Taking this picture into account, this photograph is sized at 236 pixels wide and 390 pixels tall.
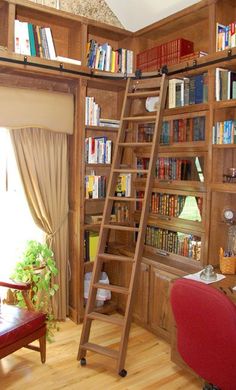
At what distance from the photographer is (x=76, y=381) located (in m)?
2.65

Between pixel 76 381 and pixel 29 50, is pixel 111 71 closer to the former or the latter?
pixel 29 50

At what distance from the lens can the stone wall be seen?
3.46m

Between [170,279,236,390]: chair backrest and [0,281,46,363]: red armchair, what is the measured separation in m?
1.18

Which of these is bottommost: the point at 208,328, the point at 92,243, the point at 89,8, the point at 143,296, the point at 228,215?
the point at 143,296

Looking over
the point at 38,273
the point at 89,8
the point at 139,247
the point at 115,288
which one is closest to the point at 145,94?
the point at 89,8

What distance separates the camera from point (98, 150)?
3.67m

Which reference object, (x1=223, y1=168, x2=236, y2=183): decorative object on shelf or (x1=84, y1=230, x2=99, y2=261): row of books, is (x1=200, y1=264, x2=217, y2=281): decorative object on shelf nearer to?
(x1=223, y1=168, x2=236, y2=183): decorative object on shelf

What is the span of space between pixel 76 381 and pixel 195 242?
4.79 ft

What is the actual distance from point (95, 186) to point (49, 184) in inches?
18.2

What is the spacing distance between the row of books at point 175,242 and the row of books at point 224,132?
2.83ft

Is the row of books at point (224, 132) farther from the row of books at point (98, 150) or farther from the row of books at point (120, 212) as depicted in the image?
the row of books at point (120, 212)

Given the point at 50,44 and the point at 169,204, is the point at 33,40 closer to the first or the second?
the point at 50,44

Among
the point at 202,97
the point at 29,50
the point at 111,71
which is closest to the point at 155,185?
the point at 202,97

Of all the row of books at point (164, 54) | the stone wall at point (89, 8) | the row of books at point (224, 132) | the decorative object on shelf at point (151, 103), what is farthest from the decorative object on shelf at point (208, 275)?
the stone wall at point (89, 8)
